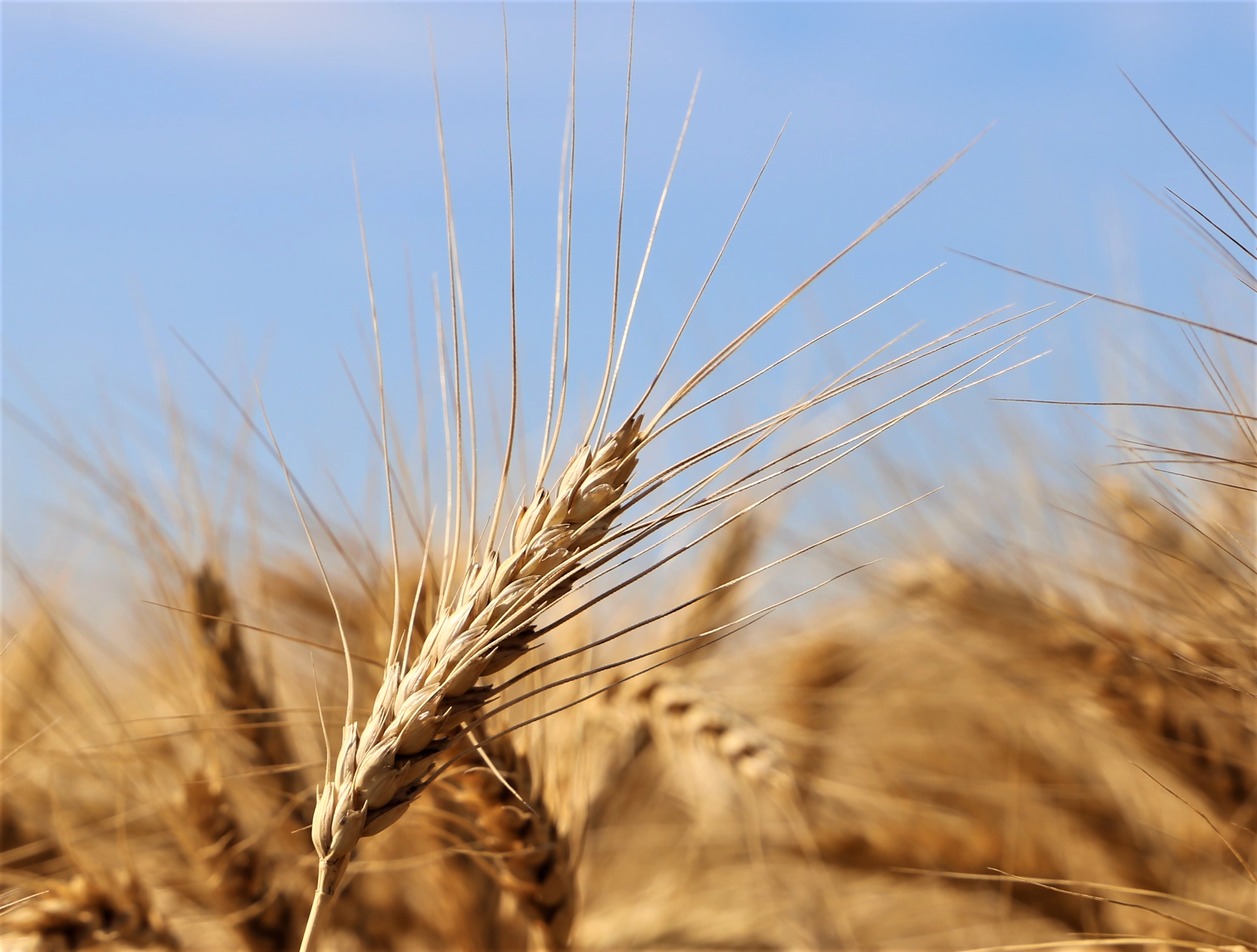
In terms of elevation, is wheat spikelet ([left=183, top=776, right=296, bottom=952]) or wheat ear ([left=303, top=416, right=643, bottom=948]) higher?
wheat ear ([left=303, top=416, right=643, bottom=948])

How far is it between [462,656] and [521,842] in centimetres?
33

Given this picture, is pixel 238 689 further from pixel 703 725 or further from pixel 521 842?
pixel 703 725

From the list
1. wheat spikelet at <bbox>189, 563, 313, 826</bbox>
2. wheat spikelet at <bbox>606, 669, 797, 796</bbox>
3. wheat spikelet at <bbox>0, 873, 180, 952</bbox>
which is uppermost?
wheat spikelet at <bbox>189, 563, 313, 826</bbox>

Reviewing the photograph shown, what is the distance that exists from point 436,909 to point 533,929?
561 mm

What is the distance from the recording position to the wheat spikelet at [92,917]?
972 mm

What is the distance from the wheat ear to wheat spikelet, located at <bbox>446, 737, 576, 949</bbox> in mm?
169

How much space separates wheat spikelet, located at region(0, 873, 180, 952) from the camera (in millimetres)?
972

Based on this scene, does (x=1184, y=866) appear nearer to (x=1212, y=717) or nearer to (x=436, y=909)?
(x=1212, y=717)

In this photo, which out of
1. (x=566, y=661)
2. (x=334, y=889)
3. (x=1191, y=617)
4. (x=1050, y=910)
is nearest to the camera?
(x=334, y=889)

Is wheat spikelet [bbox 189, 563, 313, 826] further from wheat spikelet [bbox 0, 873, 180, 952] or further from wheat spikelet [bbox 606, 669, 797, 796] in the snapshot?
wheat spikelet [bbox 606, 669, 797, 796]

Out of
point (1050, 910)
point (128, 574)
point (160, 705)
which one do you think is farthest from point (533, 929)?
point (160, 705)

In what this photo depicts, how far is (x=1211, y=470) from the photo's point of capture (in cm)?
110

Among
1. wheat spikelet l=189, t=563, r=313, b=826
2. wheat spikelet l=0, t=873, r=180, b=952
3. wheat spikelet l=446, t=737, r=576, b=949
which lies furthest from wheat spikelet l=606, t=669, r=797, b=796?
wheat spikelet l=0, t=873, r=180, b=952

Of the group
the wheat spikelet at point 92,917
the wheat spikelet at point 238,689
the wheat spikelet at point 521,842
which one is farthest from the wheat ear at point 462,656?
the wheat spikelet at point 92,917
